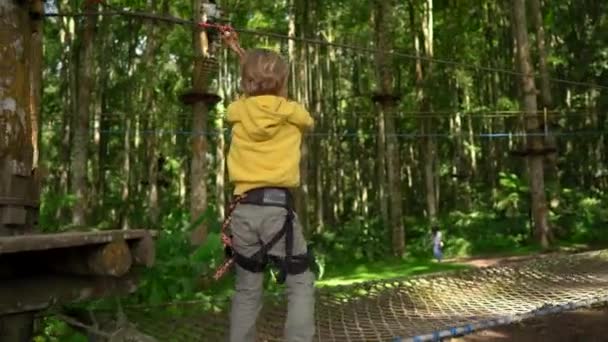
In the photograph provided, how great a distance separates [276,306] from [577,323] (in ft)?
13.7

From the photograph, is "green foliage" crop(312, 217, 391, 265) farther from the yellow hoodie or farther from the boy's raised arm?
the yellow hoodie

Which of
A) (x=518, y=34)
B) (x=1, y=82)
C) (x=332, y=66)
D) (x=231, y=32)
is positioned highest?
(x=332, y=66)

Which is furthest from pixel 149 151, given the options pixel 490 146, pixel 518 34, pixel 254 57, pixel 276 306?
pixel 254 57

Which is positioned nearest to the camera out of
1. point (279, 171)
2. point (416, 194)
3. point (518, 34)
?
point (279, 171)

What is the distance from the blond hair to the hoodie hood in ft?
0.15

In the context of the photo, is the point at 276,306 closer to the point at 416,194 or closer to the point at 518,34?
the point at 518,34

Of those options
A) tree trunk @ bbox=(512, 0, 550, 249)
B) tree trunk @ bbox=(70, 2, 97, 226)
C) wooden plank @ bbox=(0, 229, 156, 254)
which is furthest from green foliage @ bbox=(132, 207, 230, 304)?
tree trunk @ bbox=(512, 0, 550, 249)

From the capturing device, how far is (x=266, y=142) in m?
2.79

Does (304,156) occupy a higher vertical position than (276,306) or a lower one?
higher

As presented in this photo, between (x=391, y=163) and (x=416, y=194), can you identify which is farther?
(x=416, y=194)

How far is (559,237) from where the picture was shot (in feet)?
51.9

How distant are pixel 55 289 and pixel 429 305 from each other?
3.23m

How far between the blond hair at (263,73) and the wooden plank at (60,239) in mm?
829

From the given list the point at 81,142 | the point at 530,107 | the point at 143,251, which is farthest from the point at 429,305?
the point at 530,107
